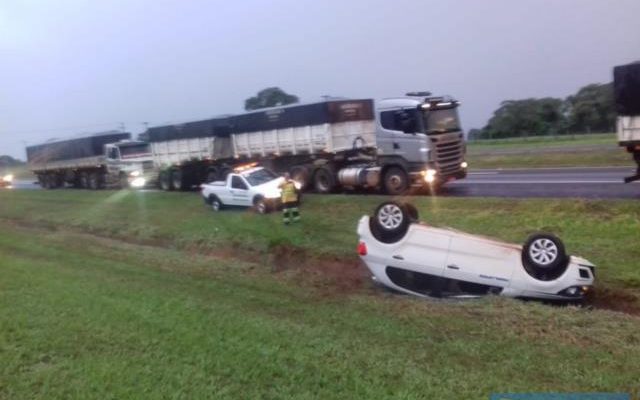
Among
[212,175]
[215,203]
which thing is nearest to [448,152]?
[215,203]

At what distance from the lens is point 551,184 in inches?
829

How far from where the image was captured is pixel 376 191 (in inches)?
910

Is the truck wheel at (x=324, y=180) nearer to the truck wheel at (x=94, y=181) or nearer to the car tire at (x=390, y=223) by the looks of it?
the car tire at (x=390, y=223)

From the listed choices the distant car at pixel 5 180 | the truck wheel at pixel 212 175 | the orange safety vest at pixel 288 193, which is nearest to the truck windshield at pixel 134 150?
the truck wheel at pixel 212 175

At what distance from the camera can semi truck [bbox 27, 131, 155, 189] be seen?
36.6 m

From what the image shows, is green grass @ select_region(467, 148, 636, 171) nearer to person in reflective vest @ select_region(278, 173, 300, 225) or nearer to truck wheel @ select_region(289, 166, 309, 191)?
truck wheel @ select_region(289, 166, 309, 191)

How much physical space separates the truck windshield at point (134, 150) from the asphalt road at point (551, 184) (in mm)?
18384

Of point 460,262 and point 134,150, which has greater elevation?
point 134,150

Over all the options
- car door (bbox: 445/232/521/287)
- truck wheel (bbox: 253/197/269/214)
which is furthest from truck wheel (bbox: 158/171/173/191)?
car door (bbox: 445/232/521/287)

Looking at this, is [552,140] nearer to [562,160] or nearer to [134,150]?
[562,160]

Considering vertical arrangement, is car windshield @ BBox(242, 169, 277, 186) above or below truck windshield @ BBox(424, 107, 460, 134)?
below

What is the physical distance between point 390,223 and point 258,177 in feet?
38.9

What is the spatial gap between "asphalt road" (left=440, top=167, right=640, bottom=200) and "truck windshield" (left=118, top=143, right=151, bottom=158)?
1838 cm

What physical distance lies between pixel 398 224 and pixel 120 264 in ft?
22.3
